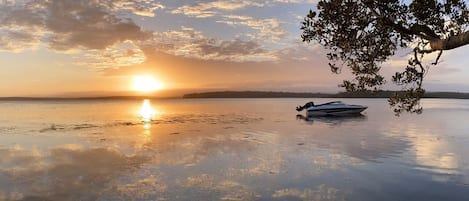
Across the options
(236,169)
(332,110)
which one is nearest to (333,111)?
(332,110)

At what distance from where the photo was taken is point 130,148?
2405 cm

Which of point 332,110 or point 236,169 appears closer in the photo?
point 236,169

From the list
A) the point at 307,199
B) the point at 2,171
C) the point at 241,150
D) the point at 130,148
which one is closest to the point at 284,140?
the point at 241,150

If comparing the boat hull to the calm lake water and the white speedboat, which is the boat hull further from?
the calm lake water

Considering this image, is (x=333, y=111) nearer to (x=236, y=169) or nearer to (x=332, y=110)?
(x=332, y=110)

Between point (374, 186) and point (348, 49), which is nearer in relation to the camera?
point (348, 49)

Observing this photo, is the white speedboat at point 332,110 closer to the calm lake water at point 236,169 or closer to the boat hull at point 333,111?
the boat hull at point 333,111

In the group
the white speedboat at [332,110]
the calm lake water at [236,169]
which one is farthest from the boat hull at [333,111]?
the calm lake water at [236,169]

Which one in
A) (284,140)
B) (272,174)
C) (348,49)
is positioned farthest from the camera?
(284,140)

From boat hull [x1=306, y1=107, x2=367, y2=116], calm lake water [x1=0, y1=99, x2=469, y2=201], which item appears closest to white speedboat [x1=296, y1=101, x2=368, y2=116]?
boat hull [x1=306, y1=107, x2=367, y2=116]

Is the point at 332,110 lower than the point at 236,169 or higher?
higher

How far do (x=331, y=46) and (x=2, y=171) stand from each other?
15333 millimetres

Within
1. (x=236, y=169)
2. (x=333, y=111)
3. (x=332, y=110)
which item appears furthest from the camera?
(x=333, y=111)

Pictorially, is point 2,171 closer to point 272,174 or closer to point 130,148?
point 130,148
